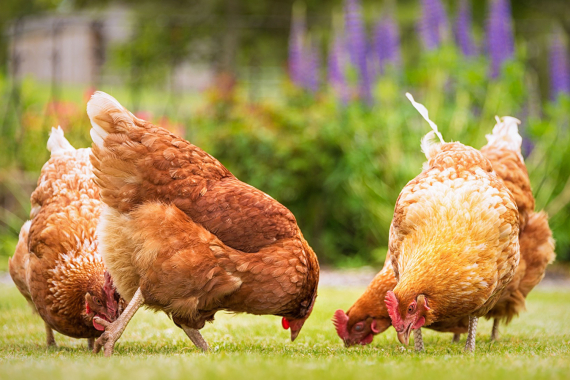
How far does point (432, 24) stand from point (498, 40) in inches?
39.8

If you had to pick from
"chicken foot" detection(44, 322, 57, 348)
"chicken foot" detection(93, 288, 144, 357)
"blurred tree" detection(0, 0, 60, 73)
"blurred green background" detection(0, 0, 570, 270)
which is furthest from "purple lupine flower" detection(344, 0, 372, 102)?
"blurred tree" detection(0, 0, 60, 73)

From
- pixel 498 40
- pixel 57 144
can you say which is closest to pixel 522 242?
pixel 57 144

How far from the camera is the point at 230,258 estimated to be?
4172 mm

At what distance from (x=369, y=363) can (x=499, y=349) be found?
51.8 inches

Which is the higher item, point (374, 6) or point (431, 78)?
point (374, 6)

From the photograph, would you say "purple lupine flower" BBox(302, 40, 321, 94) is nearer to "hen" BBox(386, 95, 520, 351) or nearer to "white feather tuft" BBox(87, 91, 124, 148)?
"hen" BBox(386, 95, 520, 351)

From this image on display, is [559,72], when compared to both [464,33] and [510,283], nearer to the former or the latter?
[464,33]

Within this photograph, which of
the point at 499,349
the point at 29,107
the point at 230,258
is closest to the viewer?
the point at 230,258

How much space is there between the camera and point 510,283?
16.6ft

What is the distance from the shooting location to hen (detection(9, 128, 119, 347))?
177 inches

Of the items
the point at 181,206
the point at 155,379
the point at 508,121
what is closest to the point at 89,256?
the point at 181,206

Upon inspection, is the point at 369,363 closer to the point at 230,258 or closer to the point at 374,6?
the point at 230,258

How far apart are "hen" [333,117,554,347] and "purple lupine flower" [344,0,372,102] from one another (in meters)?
4.69

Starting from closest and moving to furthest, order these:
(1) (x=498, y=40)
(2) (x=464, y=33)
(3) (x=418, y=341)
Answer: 1. (3) (x=418, y=341)
2. (1) (x=498, y=40)
3. (2) (x=464, y=33)
